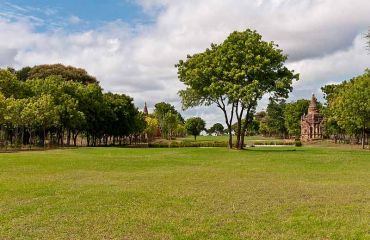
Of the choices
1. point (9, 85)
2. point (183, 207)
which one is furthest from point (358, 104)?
point (183, 207)

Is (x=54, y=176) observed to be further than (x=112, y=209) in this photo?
Yes

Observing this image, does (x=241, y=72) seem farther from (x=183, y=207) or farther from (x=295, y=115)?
(x=295, y=115)

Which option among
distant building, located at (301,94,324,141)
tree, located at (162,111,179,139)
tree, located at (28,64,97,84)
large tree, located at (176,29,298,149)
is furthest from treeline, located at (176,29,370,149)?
tree, located at (162,111,179,139)

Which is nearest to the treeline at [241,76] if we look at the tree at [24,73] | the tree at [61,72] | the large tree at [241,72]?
the large tree at [241,72]

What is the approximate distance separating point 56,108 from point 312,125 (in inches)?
3169

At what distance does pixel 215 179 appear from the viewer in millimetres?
25203

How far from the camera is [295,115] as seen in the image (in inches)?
5679

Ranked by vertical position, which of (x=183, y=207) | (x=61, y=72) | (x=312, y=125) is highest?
(x=61, y=72)

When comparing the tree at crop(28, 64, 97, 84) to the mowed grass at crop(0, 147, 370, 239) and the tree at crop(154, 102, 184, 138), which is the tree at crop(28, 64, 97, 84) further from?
the mowed grass at crop(0, 147, 370, 239)

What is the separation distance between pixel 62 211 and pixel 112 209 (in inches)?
63.1

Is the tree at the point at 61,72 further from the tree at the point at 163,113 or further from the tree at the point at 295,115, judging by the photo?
the tree at the point at 295,115

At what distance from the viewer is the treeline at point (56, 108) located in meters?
63.9

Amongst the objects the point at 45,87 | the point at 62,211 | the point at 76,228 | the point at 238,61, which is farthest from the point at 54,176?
the point at 45,87

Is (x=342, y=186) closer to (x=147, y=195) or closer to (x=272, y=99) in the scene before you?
(x=147, y=195)
